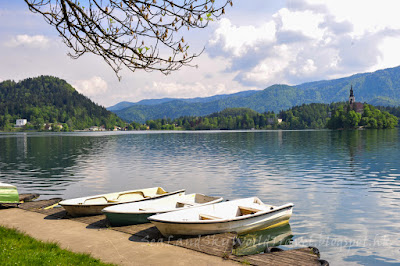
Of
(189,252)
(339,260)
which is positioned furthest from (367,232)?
(189,252)

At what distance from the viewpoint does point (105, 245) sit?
13188mm

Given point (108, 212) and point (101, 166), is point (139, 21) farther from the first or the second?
point (101, 166)

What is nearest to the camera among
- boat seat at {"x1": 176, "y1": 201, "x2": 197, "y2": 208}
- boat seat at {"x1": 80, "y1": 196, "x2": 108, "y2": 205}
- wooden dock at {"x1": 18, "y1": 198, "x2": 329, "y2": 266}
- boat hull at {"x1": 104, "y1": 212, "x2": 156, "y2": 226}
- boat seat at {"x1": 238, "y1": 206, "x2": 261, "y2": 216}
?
wooden dock at {"x1": 18, "y1": 198, "x2": 329, "y2": 266}

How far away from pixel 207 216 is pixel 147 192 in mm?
6746

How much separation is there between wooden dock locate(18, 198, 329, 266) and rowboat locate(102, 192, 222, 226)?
1.13 ft

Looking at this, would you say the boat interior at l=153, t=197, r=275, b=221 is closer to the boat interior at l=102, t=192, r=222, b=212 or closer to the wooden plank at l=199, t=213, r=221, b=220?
the wooden plank at l=199, t=213, r=221, b=220

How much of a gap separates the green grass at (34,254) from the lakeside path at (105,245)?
0.75 metres

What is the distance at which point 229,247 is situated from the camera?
13.1 metres

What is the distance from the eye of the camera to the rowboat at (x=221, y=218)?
14352mm

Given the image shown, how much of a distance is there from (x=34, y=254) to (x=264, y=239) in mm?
10689

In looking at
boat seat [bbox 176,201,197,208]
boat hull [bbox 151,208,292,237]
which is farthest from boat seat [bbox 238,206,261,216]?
boat seat [bbox 176,201,197,208]

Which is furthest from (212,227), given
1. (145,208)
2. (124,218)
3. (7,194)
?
(7,194)

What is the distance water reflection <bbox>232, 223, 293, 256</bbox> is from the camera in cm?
1587

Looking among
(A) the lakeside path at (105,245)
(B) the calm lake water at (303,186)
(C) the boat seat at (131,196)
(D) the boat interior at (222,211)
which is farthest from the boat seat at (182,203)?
(B) the calm lake water at (303,186)
